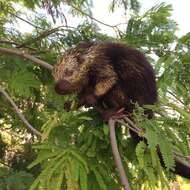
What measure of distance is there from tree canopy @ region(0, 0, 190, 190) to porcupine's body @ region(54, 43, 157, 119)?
12 centimetres

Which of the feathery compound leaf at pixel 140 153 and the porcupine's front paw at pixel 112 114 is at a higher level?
the porcupine's front paw at pixel 112 114

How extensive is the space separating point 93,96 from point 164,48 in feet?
2.79

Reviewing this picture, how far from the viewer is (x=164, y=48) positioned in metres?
4.41

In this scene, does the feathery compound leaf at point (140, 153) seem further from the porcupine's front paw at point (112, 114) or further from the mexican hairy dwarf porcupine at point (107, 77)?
the mexican hairy dwarf porcupine at point (107, 77)

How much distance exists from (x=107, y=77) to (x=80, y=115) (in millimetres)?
575

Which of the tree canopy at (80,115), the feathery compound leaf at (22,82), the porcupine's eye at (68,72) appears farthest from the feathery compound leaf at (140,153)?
the feathery compound leaf at (22,82)

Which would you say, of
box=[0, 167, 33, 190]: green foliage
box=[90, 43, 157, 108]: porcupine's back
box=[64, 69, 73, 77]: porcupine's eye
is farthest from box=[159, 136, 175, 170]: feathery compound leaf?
box=[0, 167, 33, 190]: green foliage

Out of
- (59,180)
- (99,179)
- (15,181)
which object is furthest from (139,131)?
(15,181)

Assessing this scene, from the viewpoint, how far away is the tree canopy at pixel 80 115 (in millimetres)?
2885

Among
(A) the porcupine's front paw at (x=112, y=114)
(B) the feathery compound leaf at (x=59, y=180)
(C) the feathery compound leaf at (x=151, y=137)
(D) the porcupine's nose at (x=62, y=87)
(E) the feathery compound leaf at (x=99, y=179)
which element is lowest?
(B) the feathery compound leaf at (x=59, y=180)

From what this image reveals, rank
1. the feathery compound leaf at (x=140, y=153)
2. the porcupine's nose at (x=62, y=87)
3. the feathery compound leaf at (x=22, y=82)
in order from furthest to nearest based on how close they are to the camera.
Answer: the feathery compound leaf at (x=22, y=82), the porcupine's nose at (x=62, y=87), the feathery compound leaf at (x=140, y=153)

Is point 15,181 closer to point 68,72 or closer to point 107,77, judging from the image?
point 68,72

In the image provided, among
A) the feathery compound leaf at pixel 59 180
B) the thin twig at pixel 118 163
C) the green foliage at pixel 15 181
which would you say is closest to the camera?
the thin twig at pixel 118 163

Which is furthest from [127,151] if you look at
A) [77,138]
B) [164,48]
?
[164,48]
